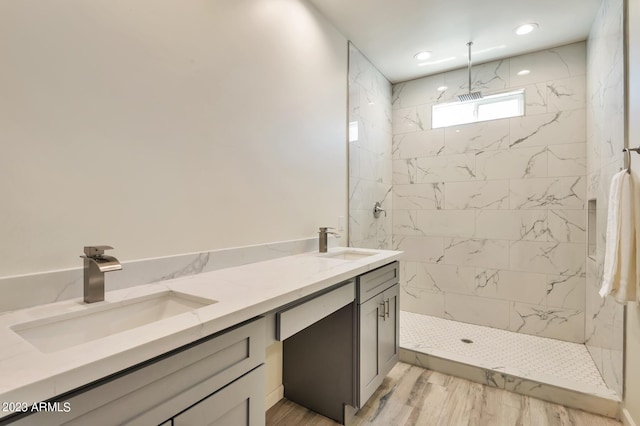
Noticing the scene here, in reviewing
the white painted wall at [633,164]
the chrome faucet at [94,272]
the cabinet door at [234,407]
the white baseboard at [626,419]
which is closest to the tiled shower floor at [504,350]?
the white baseboard at [626,419]

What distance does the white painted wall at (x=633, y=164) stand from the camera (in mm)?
1558

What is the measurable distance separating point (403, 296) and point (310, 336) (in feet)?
6.21

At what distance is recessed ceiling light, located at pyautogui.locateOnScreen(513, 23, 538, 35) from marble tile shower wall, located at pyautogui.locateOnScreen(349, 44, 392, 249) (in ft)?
4.06

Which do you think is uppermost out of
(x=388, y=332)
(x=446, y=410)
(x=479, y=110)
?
(x=479, y=110)

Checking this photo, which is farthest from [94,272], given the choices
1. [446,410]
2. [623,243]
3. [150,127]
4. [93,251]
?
[623,243]

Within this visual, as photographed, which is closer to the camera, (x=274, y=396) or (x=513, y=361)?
(x=274, y=396)

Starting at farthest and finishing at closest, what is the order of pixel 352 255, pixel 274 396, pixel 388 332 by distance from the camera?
pixel 352 255, pixel 388 332, pixel 274 396

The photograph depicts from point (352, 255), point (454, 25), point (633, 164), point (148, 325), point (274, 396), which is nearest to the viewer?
point (148, 325)

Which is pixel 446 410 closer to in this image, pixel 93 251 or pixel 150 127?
pixel 93 251

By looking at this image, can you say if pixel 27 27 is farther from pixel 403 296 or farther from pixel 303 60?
pixel 403 296

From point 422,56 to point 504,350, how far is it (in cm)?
270

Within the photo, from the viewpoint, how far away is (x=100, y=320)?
0.98 m

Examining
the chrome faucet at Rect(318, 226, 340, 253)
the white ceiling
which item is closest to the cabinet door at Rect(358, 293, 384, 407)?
the chrome faucet at Rect(318, 226, 340, 253)

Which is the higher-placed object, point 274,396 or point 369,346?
point 369,346
